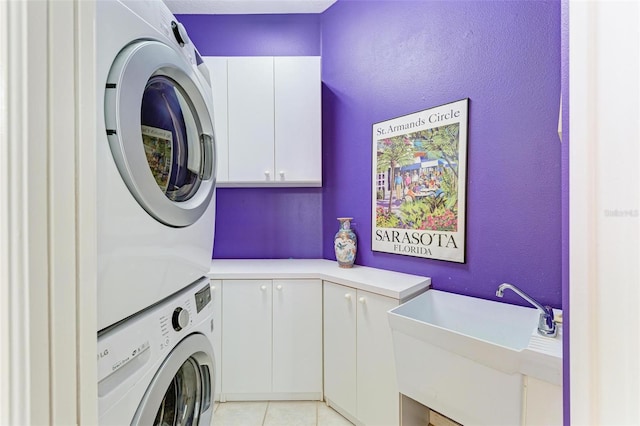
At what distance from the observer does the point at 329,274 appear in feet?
5.30

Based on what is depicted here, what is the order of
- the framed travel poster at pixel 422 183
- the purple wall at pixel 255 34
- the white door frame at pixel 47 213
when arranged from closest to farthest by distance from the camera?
the white door frame at pixel 47 213
the framed travel poster at pixel 422 183
the purple wall at pixel 255 34

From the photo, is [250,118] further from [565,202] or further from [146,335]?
[565,202]

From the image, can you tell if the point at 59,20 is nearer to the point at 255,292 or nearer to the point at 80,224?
the point at 80,224

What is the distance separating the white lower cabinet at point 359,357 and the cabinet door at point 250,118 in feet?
3.17

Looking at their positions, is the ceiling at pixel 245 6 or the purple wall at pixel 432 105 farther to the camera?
the ceiling at pixel 245 6

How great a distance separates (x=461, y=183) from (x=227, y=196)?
5.50 ft

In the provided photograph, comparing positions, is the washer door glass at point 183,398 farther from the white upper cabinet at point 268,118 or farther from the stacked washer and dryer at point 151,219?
the white upper cabinet at point 268,118

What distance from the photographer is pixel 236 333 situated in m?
1.66

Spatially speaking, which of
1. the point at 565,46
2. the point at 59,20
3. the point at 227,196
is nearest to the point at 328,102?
the point at 227,196

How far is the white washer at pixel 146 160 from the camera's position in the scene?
1.75 ft

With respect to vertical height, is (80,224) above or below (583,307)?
above

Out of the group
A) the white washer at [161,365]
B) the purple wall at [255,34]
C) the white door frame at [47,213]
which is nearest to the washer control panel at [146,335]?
the white washer at [161,365]

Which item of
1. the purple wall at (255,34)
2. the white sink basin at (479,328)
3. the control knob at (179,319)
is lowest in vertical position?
the white sink basin at (479,328)

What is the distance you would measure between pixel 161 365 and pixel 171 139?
65cm
